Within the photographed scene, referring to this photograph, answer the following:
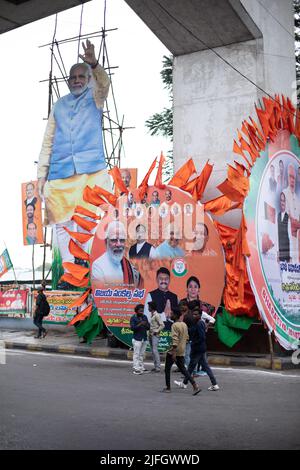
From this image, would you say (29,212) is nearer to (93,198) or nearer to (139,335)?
(93,198)

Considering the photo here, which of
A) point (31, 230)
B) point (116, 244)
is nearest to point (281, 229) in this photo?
point (116, 244)

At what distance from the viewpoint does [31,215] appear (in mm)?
27359

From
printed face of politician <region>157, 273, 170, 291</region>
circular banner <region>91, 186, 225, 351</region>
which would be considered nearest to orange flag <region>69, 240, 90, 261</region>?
circular banner <region>91, 186, 225, 351</region>

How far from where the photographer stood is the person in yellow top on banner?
2619cm

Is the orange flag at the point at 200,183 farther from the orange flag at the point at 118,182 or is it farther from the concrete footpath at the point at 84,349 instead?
the concrete footpath at the point at 84,349

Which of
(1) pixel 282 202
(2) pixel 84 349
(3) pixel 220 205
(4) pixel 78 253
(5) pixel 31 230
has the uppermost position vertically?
(1) pixel 282 202

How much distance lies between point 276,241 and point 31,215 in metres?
15.1

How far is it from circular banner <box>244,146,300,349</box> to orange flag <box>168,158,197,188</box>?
1789 mm

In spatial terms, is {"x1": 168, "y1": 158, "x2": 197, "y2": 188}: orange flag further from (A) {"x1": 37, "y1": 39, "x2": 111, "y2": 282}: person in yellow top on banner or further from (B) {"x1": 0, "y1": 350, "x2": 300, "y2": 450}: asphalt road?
(A) {"x1": 37, "y1": 39, "x2": 111, "y2": 282}: person in yellow top on banner

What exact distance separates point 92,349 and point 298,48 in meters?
20.0

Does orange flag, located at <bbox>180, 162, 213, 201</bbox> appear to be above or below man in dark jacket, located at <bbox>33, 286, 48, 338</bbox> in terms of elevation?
above

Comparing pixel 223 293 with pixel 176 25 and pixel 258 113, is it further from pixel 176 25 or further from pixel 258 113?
Answer: pixel 176 25

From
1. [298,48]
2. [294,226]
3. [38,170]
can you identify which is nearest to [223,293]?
[294,226]
